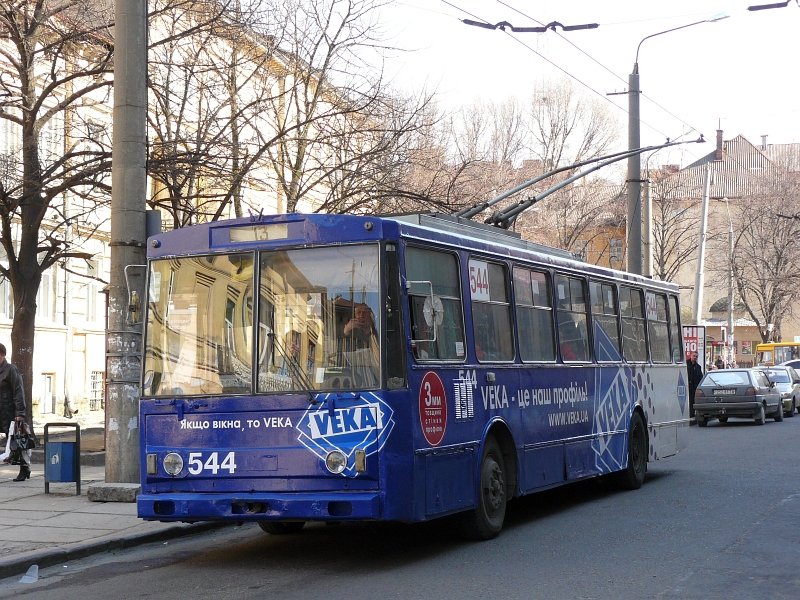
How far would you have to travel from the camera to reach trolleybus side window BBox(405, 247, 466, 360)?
32.1 feet

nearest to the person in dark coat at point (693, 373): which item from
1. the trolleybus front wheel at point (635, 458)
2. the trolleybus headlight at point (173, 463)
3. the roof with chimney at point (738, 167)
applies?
the trolleybus front wheel at point (635, 458)

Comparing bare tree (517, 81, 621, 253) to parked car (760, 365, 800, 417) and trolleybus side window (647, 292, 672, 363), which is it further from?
trolleybus side window (647, 292, 672, 363)

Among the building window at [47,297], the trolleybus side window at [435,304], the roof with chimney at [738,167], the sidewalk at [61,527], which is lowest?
the sidewalk at [61,527]

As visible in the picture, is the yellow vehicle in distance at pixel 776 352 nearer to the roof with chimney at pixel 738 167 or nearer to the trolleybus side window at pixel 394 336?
the roof with chimney at pixel 738 167

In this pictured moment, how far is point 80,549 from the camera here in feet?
34.0

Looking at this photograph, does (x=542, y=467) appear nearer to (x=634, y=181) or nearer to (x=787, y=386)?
(x=634, y=181)

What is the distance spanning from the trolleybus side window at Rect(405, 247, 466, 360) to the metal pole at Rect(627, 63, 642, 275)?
1673 centimetres

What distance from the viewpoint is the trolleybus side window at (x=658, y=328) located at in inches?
672

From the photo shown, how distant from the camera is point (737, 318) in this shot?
7931cm

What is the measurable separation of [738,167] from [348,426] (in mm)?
81937

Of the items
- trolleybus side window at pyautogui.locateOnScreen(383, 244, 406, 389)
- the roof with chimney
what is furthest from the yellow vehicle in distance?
trolleybus side window at pyautogui.locateOnScreen(383, 244, 406, 389)

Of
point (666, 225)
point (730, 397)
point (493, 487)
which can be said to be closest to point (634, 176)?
point (730, 397)

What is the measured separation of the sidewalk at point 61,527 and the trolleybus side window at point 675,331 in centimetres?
855

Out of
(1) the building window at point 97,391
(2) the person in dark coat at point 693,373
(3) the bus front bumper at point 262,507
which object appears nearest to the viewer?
(3) the bus front bumper at point 262,507
